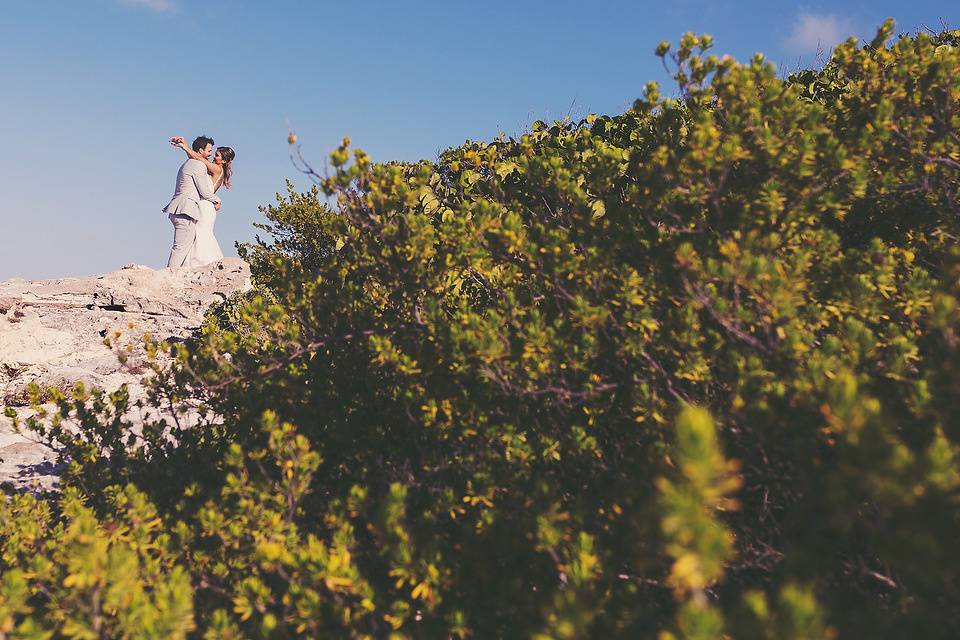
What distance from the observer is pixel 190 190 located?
1739cm

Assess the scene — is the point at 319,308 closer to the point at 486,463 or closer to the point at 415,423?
the point at 415,423

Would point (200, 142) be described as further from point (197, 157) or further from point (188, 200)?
point (188, 200)

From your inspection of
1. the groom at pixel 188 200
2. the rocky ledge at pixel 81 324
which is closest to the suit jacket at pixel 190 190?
the groom at pixel 188 200

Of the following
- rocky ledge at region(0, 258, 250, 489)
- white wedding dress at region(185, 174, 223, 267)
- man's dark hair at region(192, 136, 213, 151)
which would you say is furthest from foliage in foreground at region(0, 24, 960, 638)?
man's dark hair at region(192, 136, 213, 151)

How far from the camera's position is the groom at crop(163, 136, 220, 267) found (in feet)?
56.9

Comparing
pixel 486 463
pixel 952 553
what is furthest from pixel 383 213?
pixel 952 553

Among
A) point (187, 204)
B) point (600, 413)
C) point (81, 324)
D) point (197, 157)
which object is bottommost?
point (600, 413)

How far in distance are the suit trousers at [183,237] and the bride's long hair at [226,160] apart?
1787mm

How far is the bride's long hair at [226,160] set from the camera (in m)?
18.0

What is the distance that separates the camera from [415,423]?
4055 millimetres

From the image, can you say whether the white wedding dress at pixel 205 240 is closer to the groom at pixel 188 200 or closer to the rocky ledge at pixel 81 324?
the groom at pixel 188 200

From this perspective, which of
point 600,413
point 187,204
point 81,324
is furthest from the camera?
point 187,204

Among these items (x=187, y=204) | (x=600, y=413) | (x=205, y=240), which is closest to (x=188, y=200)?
(x=187, y=204)

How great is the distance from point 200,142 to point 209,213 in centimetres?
208
